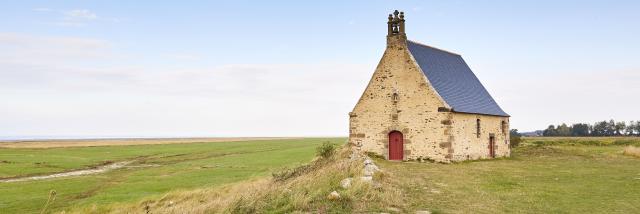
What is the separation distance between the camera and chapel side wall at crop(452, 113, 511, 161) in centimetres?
3478

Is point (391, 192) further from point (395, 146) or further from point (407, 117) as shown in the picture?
point (395, 146)

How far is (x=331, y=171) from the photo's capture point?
774 inches

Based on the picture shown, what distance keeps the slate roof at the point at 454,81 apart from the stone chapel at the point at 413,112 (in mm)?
98

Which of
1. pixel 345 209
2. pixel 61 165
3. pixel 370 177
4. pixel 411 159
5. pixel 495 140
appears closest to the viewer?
pixel 345 209

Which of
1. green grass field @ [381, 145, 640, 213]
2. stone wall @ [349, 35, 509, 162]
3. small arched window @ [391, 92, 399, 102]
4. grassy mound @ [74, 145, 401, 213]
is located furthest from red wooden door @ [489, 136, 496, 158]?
grassy mound @ [74, 145, 401, 213]

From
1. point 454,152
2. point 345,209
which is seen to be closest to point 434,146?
point 454,152

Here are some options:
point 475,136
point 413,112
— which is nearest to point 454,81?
point 475,136

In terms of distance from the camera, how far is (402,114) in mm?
35344

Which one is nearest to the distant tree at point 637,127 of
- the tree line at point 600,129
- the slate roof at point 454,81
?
the tree line at point 600,129

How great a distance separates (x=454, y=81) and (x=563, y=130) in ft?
416

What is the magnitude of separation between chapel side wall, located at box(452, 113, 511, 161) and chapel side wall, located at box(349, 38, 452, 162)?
120cm

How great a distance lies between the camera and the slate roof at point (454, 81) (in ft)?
118

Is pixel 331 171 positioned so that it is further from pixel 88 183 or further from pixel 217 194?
pixel 88 183

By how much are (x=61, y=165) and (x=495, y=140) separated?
126 ft
